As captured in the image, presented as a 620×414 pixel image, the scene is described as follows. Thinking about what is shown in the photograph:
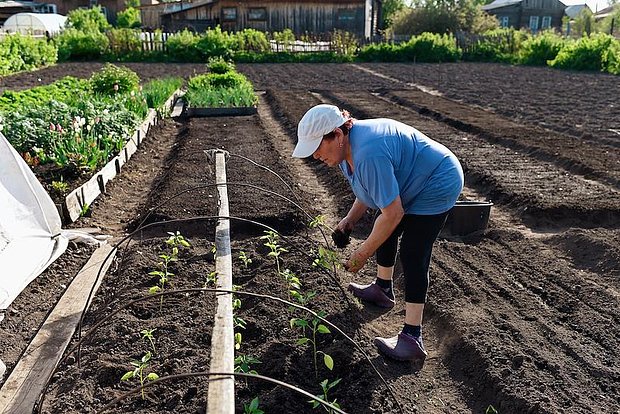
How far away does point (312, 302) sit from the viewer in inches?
157

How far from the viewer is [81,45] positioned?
27891mm

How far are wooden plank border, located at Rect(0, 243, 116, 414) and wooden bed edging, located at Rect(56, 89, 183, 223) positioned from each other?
125cm

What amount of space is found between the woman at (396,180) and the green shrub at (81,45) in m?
27.6

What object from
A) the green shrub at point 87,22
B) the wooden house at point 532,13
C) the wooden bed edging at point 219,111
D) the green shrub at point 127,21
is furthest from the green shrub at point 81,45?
the wooden house at point 532,13

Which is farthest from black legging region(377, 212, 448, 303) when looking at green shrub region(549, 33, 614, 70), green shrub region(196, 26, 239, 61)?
green shrub region(196, 26, 239, 61)

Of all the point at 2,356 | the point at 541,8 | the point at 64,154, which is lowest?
the point at 2,356

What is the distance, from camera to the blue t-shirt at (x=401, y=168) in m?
2.87

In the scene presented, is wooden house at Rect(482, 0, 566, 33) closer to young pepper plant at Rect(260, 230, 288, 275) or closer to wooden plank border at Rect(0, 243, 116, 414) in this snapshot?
young pepper plant at Rect(260, 230, 288, 275)

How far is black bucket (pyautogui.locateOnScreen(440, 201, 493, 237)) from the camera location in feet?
18.2

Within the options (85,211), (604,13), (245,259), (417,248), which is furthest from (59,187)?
(604,13)

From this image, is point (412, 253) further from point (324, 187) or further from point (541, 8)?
point (541, 8)

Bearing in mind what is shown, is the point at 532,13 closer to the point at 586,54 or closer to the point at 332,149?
the point at 586,54

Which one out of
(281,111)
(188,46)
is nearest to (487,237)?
(281,111)

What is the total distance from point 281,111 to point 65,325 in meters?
9.56
